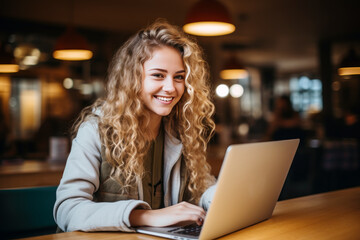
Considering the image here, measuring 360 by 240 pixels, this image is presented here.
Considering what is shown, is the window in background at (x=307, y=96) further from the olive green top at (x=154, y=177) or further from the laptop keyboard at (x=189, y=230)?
the laptop keyboard at (x=189, y=230)

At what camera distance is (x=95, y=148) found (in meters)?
1.43

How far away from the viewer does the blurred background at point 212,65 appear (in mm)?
5594

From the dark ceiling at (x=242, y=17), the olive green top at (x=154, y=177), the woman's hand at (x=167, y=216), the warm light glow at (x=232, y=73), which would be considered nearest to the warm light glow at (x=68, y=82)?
the dark ceiling at (x=242, y=17)

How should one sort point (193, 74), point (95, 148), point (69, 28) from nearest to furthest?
point (95, 148), point (193, 74), point (69, 28)

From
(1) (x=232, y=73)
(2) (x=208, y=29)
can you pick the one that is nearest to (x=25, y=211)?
(2) (x=208, y=29)

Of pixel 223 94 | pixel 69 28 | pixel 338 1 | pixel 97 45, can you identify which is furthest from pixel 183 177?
pixel 223 94

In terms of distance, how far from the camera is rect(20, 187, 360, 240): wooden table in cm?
116

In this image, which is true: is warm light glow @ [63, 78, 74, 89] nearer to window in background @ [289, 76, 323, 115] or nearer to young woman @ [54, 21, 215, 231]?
young woman @ [54, 21, 215, 231]

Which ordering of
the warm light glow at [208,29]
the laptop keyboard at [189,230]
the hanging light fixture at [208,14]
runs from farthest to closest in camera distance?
the warm light glow at [208,29], the hanging light fixture at [208,14], the laptop keyboard at [189,230]

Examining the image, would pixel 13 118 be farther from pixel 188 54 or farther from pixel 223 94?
pixel 188 54

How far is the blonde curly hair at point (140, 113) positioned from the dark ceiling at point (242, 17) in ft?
15.1

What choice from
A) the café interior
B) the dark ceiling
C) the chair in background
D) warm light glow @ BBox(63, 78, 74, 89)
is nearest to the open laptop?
the chair in background

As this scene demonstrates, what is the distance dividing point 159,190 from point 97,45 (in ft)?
21.2

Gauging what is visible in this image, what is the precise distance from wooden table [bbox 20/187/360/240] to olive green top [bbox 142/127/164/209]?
15.7 inches
